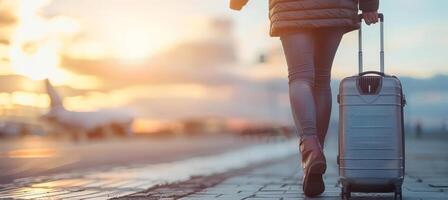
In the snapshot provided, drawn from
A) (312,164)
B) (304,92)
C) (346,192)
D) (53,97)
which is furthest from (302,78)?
(53,97)

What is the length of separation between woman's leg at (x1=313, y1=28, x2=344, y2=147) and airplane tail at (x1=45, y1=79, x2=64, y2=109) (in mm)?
51243

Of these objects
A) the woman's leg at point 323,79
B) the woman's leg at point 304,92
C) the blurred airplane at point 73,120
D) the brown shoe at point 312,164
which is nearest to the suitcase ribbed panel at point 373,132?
the brown shoe at point 312,164

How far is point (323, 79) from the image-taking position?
5598mm

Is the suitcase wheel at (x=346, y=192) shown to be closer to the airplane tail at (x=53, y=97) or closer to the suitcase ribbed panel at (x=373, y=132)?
the suitcase ribbed panel at (x=373, y=132)

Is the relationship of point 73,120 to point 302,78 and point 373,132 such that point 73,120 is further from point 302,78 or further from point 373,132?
point 373,132

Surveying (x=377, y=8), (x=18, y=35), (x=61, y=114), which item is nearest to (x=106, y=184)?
(x=377, y=8)

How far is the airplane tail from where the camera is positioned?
55656 mm

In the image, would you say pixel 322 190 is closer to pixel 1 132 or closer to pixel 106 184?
pixel 106 184

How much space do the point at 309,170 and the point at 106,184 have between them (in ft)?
9.37

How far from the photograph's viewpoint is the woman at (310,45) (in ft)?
17.0

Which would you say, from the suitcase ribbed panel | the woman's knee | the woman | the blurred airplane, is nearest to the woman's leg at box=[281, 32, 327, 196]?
the woman

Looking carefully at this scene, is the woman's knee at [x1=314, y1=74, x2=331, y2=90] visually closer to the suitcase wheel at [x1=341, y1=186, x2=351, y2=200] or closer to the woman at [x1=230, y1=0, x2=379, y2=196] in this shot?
the woman at [x1=230, y1=0, x2=379, y2=196]

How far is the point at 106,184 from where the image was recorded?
742cm

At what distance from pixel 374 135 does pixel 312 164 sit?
0.45 m
